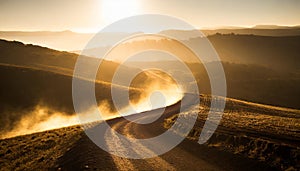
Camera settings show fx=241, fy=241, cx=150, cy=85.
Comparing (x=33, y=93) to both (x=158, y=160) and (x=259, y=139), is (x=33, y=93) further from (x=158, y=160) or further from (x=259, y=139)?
(x=259, y=139)

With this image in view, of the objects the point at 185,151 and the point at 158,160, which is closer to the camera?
the point at 158,160

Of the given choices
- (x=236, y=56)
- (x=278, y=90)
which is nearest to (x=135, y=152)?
(x=278, y=90)

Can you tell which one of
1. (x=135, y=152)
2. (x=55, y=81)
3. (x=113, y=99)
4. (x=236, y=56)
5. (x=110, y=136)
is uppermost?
(x=236, y=56)

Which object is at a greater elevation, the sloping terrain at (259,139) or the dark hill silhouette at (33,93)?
the dark hill silhouette at (33,93)

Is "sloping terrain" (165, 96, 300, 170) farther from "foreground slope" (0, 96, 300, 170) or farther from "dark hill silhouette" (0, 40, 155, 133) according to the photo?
"dark hill silhouette" (0, 40, 155, 133)

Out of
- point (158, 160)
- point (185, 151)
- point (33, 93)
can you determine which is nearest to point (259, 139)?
point (185, 151)

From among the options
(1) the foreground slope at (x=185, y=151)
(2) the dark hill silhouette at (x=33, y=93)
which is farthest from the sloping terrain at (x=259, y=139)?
(2) the dark hill silhouette at (x=33, y=93)

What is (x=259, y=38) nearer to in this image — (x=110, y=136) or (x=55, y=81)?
(x=55, y=81)

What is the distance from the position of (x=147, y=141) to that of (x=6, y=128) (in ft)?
83.0

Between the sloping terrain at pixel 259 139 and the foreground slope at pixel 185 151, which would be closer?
the foreground slope at pixel 185 151

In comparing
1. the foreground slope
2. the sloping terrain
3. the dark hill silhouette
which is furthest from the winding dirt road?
the dark hill silhouette

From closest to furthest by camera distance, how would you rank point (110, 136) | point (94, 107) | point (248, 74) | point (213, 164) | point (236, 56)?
point (213, 164)
point (110, 136)
point (94, 107)
point (248, 74)
point (236, 56)

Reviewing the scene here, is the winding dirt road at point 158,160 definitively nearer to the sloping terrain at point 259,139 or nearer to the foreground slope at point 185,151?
the foreground slope at point 185,151

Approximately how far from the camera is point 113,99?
50125mm
